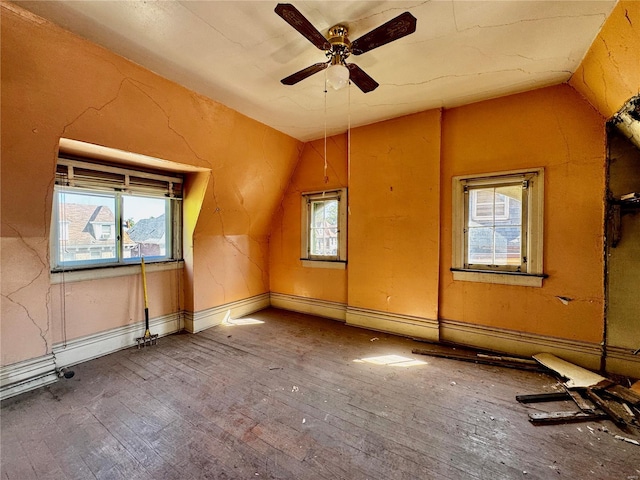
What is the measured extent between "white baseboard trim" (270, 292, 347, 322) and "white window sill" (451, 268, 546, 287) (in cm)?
162

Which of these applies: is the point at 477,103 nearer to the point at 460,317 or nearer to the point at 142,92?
the point at 460,317

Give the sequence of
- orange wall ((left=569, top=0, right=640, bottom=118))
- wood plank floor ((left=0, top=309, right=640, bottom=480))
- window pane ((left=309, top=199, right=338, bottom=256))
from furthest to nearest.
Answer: window pane ((left=309, top=199, right=338, bottom=256)) < orange wall ((left=569, top=0, right=640, bottom=118)) < wood plank floor ((left=0, top=309, right=640, bottom=480))

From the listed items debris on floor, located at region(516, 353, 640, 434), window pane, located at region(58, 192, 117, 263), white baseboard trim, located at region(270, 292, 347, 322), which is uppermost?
window pane, located at region(58, 192, 117, 263)

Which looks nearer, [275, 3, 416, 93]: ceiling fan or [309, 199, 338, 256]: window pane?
[275, 3, 416, 93]: ceiling fan

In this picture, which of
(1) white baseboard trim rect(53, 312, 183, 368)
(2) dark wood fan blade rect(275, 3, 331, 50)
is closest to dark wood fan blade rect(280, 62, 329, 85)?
(2) dark wood fan blade rect(275, 3, 331, 50)

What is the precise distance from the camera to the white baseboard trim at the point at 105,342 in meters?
2.45

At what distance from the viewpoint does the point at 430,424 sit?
175 centimetres

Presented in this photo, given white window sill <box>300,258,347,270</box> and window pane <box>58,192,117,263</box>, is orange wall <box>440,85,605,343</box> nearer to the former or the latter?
white window sill <box>300,258,347,270</box>

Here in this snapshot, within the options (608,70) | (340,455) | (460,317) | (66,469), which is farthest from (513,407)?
(66,469)

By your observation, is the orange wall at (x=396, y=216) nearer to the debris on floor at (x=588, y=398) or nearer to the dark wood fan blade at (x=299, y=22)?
the debris on floor at (x=588, y=398)

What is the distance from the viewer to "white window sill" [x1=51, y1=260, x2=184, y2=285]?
2.45 m

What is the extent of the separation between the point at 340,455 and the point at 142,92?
3095 millimetres

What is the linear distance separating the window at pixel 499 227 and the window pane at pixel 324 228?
164 centimetres

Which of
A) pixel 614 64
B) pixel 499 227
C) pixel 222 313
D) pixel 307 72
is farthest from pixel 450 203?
pixel 222 313
